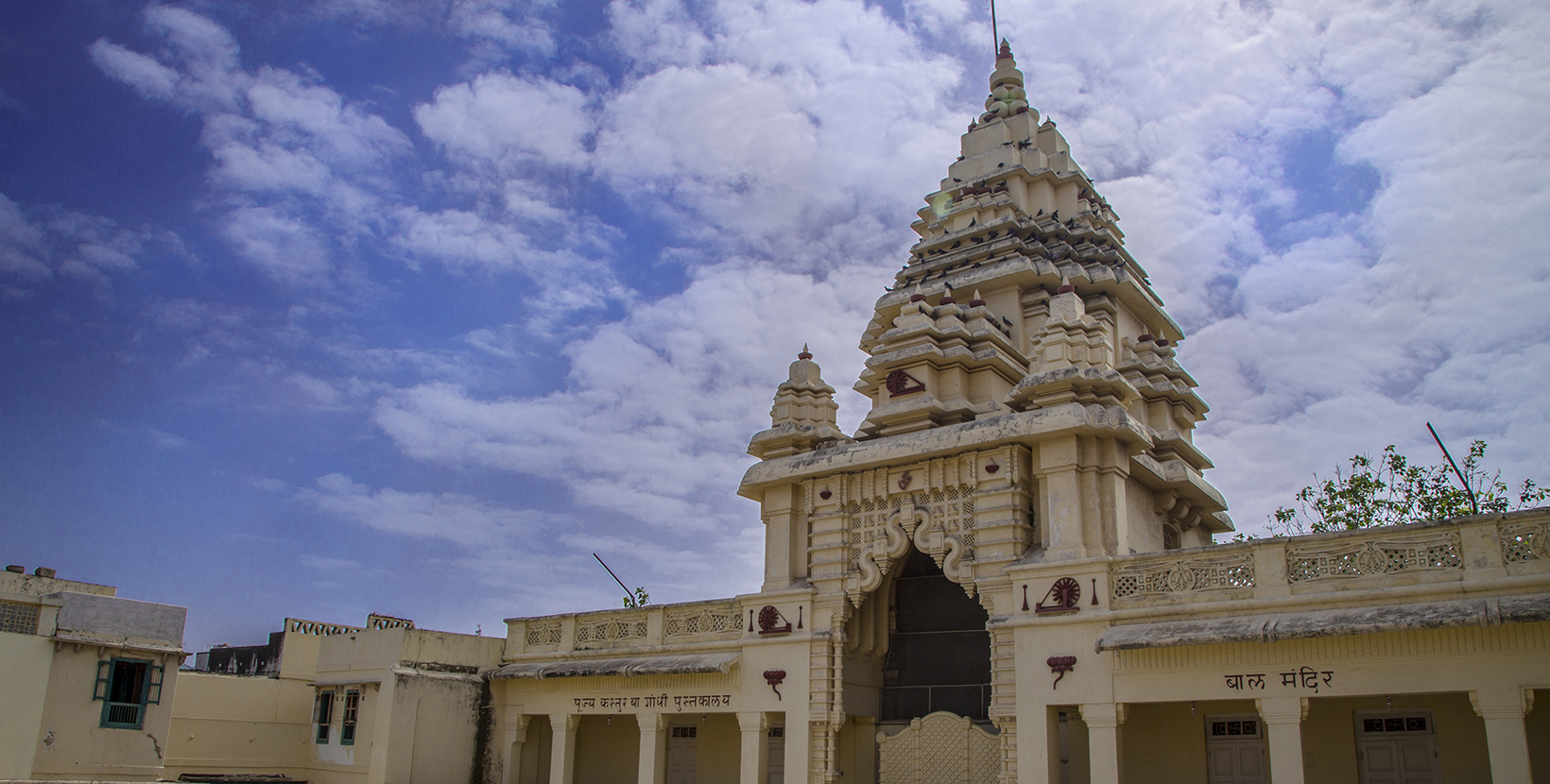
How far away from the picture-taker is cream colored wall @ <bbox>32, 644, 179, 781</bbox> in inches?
674

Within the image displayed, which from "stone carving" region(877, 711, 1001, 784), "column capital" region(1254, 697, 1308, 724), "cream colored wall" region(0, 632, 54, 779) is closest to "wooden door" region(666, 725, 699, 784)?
"stone carving" region(877, 711, 1001, 784)

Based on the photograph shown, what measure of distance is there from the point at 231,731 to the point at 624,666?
1016 centimetres

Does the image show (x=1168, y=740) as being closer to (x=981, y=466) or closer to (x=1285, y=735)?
(x=1285, y=735)

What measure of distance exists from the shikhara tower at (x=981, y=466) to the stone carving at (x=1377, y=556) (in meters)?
2.51

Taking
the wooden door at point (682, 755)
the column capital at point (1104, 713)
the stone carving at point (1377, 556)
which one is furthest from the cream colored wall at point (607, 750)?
the stone carving at point (1377, 556)

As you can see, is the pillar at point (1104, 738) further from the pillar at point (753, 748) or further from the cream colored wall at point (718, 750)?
the cream colored wall at point (718, 750)

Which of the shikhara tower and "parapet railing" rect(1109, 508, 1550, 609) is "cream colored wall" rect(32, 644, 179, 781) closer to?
the shikhara tower

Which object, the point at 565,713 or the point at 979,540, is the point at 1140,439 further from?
the point at 565,713

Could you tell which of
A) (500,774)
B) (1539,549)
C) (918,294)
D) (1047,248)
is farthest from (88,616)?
(1539,549)

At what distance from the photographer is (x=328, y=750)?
21125mm

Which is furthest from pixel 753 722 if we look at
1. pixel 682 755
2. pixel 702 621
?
pixel 682 755

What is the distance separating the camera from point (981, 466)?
1639 centimetres

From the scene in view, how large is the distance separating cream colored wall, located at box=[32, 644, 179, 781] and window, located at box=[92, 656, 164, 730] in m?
0.09

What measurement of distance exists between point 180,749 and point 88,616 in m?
5.74
